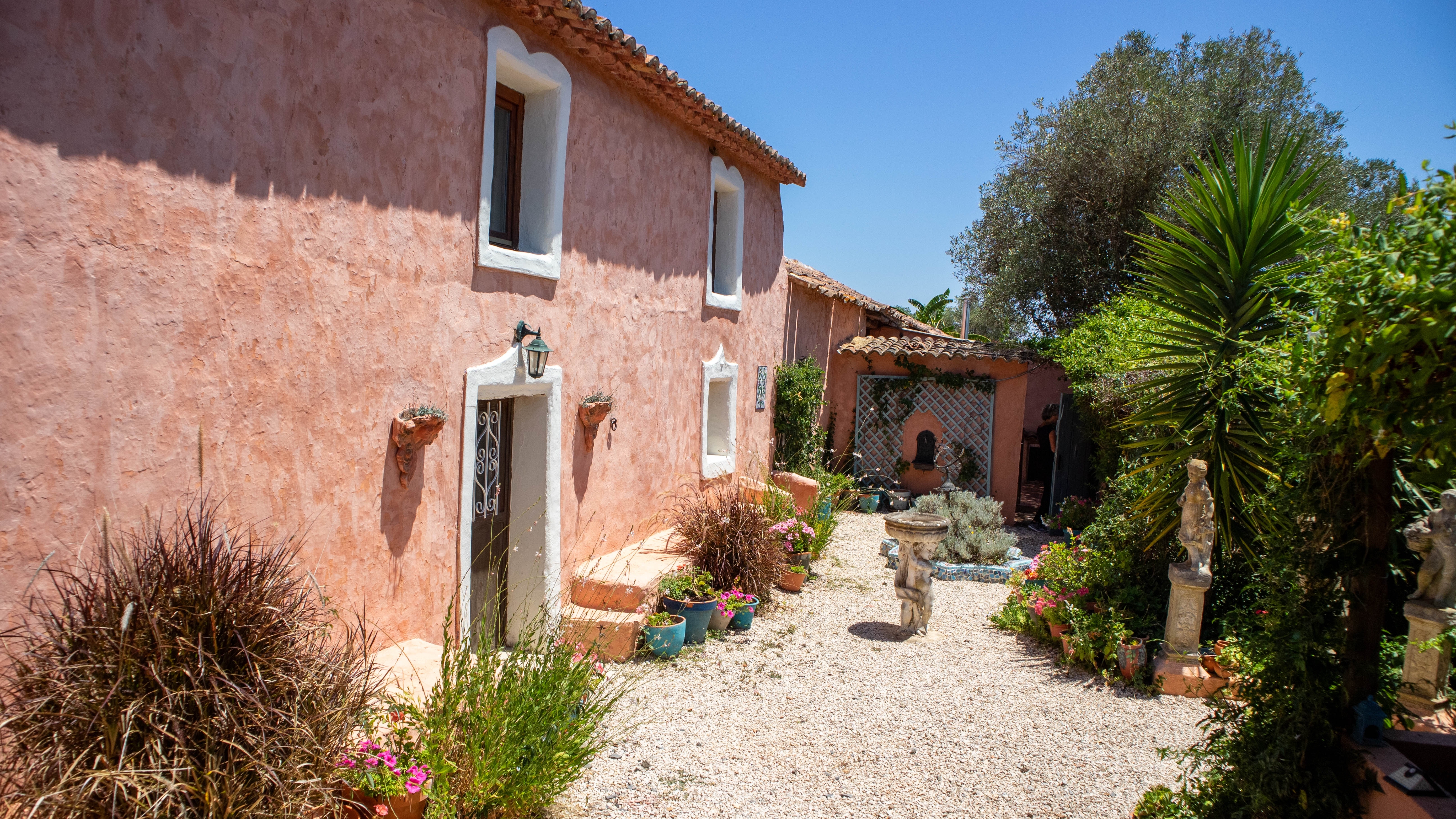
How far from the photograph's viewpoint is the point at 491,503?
5.96 m

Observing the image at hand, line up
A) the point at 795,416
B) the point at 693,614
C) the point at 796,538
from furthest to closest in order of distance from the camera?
the point at 795,416 → the point at 796,538 → the point at 693,614

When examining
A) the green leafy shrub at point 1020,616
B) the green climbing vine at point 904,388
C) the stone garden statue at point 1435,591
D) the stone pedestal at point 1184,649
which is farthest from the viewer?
the green climbing vine at point 904,388

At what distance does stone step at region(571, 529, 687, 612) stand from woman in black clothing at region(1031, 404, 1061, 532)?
25.4ft

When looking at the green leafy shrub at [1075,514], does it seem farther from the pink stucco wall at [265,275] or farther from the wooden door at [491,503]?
the wooden door at [491,503]

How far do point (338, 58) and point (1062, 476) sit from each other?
11.6 m

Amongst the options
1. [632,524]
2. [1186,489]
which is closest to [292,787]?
[632,524]

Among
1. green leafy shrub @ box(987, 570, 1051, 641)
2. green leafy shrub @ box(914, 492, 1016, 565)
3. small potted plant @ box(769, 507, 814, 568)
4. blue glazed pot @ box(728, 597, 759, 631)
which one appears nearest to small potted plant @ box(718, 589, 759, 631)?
blue glazed pot @ box(728, 597, 759, 631)

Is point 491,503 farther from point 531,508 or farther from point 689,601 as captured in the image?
point 689,601

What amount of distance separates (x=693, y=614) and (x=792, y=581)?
2.09m

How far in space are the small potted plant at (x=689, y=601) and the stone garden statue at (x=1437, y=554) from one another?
4.70 metres

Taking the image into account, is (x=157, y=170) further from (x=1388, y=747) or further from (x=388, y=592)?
(x=1388, y=747)

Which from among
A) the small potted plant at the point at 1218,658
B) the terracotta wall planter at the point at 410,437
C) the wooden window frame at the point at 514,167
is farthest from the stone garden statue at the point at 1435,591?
the wooden window frame at the point at 514,167

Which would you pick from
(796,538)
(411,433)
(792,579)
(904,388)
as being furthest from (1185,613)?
(904,388)

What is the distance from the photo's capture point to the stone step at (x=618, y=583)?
636 centimetres
